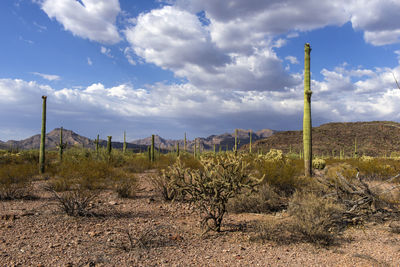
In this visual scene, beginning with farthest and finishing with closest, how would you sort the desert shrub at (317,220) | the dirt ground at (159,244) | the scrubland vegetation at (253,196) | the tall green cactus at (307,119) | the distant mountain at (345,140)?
1. the distant mountain at (345,140)
2. the tall green cactus at (307,119)
3. the scrubland vegetation at (253,196)
4. the desert shrub at (317,220)
5. the dirt ground at (159,244)

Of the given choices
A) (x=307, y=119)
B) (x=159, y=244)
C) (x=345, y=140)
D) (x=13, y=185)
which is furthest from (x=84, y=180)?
(x=345, y=140)

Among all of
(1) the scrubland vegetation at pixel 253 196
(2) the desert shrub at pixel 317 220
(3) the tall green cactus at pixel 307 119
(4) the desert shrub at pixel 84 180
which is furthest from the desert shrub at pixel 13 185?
(3) the tall green cactus at pixel 307 119

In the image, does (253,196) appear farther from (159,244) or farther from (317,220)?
(159,244)

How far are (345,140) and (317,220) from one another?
63.9 m

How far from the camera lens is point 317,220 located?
17.6ft

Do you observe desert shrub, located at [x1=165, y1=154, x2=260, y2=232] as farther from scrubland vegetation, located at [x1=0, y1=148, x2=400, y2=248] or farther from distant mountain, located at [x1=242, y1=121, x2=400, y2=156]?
distant mountain, located at [x1=242, y1=121, x2=400, y2=156]

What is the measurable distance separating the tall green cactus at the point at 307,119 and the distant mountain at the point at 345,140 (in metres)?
39.9

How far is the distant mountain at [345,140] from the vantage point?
55.3m

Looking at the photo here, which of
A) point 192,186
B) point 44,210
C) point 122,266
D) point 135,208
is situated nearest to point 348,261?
point 192,186

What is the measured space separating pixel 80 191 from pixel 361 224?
674cm

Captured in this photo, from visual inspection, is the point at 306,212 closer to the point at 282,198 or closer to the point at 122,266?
the point at 282,198

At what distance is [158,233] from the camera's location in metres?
5.51

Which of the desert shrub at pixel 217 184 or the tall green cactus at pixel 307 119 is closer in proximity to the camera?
the desert shrub at pixel 217 184

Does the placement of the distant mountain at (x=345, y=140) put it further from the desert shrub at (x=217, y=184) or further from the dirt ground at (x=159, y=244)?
the desert shrub at (x=217, y=184)
